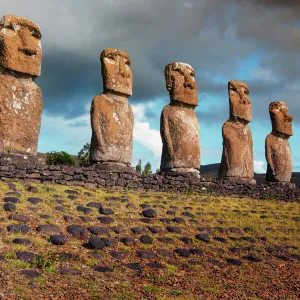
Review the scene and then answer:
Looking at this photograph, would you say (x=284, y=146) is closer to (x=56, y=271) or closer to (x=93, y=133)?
(x=93, y=133)

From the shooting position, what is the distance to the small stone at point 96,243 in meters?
7.30

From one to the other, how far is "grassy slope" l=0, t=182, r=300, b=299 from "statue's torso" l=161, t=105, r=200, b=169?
3746 millimetres

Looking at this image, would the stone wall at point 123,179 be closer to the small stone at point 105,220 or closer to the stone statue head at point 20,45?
the stone statue head at point 20,45

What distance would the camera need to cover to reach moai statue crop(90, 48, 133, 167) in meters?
13.4

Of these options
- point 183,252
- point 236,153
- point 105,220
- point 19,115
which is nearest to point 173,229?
point 183,252

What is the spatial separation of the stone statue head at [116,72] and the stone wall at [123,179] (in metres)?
2.53

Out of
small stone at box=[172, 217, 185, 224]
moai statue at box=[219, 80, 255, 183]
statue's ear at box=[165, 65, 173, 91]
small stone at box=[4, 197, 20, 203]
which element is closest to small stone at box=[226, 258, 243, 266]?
small stone at box=[172, 217, 185, 224]

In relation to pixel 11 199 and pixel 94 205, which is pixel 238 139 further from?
pixel 11 199

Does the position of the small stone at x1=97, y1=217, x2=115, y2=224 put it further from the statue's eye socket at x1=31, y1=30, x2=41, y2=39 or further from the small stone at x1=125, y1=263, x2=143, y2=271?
the statue's eye socket at x1=31, y1=30, x2=41, y2=39

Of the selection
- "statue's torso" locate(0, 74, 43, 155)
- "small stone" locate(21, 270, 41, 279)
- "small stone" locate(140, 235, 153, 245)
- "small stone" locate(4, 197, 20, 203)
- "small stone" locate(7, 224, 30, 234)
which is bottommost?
"small stone" locate(21, 270, 41, 279)

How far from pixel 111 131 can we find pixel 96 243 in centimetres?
649

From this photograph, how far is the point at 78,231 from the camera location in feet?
25.6

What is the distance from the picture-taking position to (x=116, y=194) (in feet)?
37.9

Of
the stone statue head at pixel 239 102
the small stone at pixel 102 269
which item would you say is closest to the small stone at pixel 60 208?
the small stone at pixel 102 269
